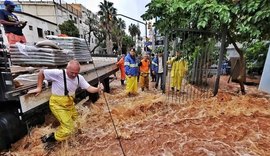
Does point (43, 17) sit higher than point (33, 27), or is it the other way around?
point (43, 17)

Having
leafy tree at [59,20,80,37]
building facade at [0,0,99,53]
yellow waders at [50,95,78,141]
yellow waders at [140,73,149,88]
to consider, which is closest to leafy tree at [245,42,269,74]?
yellow waders at [140,73,149,88]

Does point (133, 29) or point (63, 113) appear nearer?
point (63, 113)

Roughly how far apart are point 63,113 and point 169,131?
1874 mm

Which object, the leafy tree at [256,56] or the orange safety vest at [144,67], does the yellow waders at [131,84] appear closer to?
the orange safety vest at [144,67]

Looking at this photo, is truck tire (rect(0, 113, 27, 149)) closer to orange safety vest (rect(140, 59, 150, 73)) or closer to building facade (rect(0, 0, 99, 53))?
orange safety vest (rect(140, 59, 150, 73))

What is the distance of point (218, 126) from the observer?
4.21m

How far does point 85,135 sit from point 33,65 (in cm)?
172

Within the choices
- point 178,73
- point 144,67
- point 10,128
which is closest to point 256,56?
point 178,73

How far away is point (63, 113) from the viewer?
353 centimetres

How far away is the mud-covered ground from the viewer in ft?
11.1

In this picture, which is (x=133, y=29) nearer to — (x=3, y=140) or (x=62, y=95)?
(x=62, y=95)

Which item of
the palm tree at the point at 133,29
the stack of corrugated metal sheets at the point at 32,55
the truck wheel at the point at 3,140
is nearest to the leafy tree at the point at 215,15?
the stack of corrugated metal sheets at the point at 32,55

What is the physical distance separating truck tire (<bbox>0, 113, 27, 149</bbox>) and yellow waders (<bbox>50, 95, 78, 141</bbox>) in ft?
1.66

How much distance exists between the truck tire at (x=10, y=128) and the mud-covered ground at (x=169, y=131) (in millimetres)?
155
